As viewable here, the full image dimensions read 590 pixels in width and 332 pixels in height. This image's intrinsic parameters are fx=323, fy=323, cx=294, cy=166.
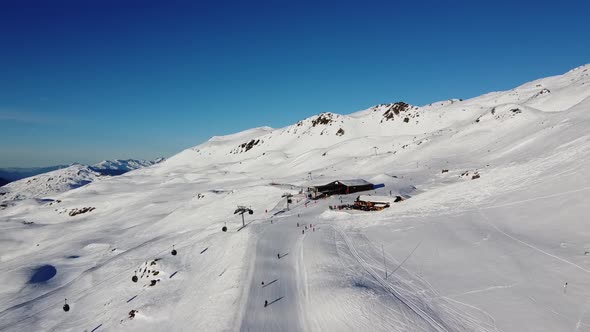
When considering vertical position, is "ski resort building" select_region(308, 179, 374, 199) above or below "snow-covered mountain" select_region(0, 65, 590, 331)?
above

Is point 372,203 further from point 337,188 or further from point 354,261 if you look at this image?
point 354,261

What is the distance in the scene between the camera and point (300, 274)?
1250 inches

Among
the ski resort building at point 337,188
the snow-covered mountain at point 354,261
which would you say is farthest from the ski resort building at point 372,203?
the ski resort building at point 337,188

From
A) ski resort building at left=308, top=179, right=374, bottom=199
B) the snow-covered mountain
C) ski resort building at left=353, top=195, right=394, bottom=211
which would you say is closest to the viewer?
the snow-covered mountain

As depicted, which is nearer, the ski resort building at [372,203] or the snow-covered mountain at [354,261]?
the snow-covered mountain at [354,261]

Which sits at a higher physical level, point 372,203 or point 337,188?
point 337,188

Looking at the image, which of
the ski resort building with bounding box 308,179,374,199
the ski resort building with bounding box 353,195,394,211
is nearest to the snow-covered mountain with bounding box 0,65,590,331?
the ski resort building with bounding box 353,195,394,211

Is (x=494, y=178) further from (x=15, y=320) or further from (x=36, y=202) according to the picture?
(x=36, y=202)

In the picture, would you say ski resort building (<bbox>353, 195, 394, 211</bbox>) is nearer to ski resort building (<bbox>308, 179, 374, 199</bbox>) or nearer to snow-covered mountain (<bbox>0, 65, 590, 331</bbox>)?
snow-covered mountain (<bbox>0, 65, 590, 331</bbox>)

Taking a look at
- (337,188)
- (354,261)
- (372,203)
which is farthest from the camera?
(337,188)

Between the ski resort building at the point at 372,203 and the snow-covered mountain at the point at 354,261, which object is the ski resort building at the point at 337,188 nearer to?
the snow-covered mountain at the point at 354,261

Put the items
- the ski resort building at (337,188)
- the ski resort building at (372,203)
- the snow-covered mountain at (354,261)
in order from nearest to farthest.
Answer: the snow-covered mountain at (354,261) → the ski resort building at (372,203) → the ski resort building at (337,188)

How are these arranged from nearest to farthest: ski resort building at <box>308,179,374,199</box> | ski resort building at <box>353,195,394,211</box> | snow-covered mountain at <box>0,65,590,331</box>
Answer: snow-covered mountain at <box>0,65,590,331</box> → ski resort building at <box>353,195,394,211</box> → ski resort building at <box>308,179,374,199</box>

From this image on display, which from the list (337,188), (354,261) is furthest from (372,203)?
(354,261)
